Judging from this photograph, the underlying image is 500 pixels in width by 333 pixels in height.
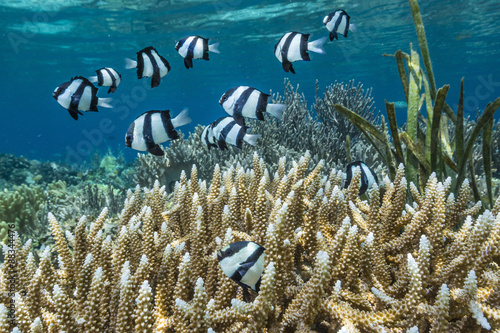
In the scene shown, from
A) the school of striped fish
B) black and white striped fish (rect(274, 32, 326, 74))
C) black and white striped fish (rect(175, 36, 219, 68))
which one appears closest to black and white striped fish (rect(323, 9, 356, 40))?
the school of striped fish

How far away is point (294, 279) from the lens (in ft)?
7.22

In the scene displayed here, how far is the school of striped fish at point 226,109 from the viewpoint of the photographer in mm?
Result: 1857

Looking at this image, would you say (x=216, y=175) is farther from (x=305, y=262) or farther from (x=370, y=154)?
(x=370, y=154)

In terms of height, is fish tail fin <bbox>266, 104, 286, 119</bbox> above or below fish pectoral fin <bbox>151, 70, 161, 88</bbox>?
below

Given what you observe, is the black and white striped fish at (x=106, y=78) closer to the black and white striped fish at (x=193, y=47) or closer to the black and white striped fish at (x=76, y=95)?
the black and white striped fish at (x=76, y=95)

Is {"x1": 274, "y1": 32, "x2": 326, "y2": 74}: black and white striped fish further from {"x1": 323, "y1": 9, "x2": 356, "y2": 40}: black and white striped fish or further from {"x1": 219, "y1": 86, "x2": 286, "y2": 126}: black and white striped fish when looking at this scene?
{"x1": 323, "y1": 9, "x2": 356, "y2": 40}: black and white striped fish

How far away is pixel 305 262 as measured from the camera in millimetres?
2451

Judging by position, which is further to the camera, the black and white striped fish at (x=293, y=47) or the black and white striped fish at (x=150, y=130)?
the black and white striped fish at (x=293, y=47)

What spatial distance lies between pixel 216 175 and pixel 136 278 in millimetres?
1509

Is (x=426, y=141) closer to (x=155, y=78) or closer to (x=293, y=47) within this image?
(x=293, y=47)

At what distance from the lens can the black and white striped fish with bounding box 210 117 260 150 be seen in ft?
12.5

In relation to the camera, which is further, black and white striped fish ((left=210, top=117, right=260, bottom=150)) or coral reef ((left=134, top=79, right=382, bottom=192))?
coral reef ((left=134, top=79, right=382, bottom=192))

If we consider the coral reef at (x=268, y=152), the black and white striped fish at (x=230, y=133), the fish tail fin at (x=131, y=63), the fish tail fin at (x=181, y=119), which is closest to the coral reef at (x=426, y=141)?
the black and white striped fish at (x=230, y=133)

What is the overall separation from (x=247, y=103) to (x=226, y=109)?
27cm
